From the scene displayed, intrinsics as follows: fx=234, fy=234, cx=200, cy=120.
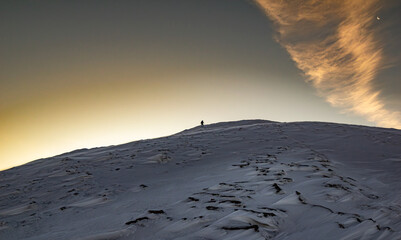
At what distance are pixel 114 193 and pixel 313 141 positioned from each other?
6334 millimetres

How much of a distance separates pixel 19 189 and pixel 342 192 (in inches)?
232

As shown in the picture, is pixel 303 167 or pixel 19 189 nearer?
pixel 303 167

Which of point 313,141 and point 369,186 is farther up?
point 313,141

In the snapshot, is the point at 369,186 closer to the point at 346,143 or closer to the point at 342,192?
the point at 342,192

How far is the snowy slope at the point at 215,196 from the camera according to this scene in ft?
7.17

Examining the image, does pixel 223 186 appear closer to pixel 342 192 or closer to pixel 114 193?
pixel 342 192

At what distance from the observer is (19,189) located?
4.86 metres

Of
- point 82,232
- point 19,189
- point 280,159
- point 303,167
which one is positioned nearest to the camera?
point 82,232

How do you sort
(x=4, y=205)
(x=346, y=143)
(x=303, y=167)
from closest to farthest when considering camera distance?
1. (x=4, y=205)
2. (x=303, y=167)
3. (x=346, y=143)

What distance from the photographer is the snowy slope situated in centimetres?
219

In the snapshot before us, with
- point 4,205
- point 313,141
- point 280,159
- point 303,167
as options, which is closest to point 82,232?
Answer: point 4,205

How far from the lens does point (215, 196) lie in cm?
312

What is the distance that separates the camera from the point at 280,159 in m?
5.32

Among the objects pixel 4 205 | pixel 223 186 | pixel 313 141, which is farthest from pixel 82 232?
pixel 313 141
